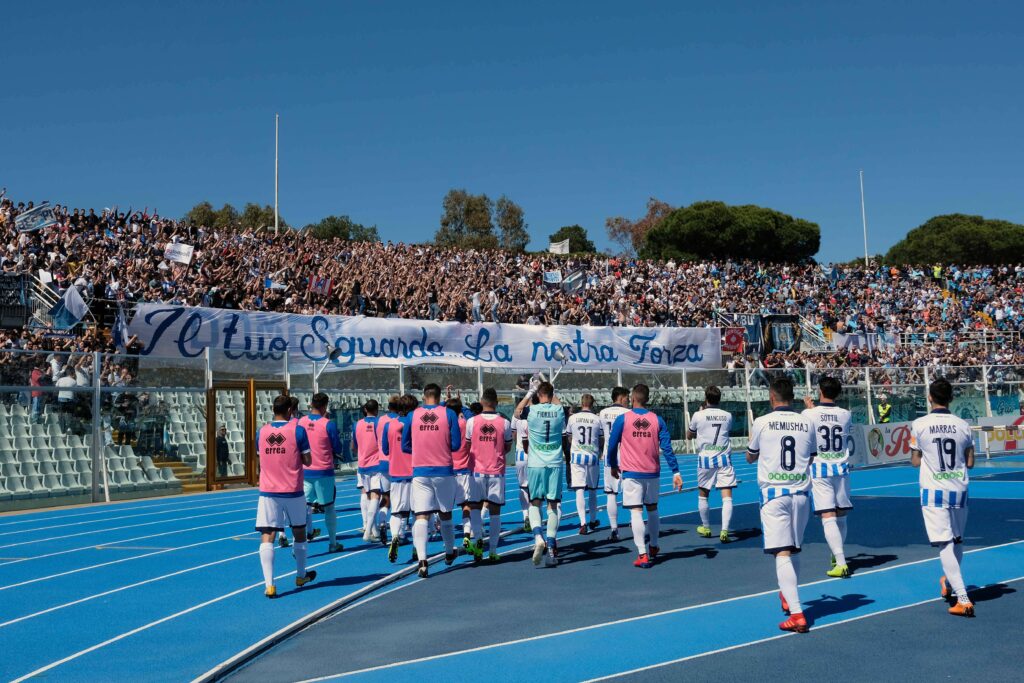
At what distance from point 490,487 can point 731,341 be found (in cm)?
2432

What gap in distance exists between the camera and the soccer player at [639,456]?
11383mm

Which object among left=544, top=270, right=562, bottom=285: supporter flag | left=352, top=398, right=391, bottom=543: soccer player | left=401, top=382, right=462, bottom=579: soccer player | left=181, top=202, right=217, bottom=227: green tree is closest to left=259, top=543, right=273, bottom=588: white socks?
left=401, top=382, right=462, bottom=579: soccer player

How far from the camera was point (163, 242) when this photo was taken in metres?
28.0

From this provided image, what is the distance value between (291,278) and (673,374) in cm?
1210

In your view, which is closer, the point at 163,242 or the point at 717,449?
the point at 717,449

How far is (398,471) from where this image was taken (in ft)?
39.5

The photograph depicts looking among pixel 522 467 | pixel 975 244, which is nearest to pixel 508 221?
pixel 975 244

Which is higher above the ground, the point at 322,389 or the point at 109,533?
the point at 322,389

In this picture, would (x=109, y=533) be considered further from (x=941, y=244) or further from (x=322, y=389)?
(x=941, y=244)

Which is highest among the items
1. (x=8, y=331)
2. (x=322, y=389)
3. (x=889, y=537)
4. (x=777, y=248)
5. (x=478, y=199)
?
(x=478, y=199)

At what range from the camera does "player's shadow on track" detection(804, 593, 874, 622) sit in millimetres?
8554

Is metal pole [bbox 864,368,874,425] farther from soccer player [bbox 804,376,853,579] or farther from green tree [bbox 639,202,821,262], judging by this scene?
green tree [bbox 639,202,821,262]

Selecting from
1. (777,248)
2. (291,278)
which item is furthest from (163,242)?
(777,248)

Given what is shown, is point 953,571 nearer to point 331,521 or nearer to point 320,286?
point 331,521
